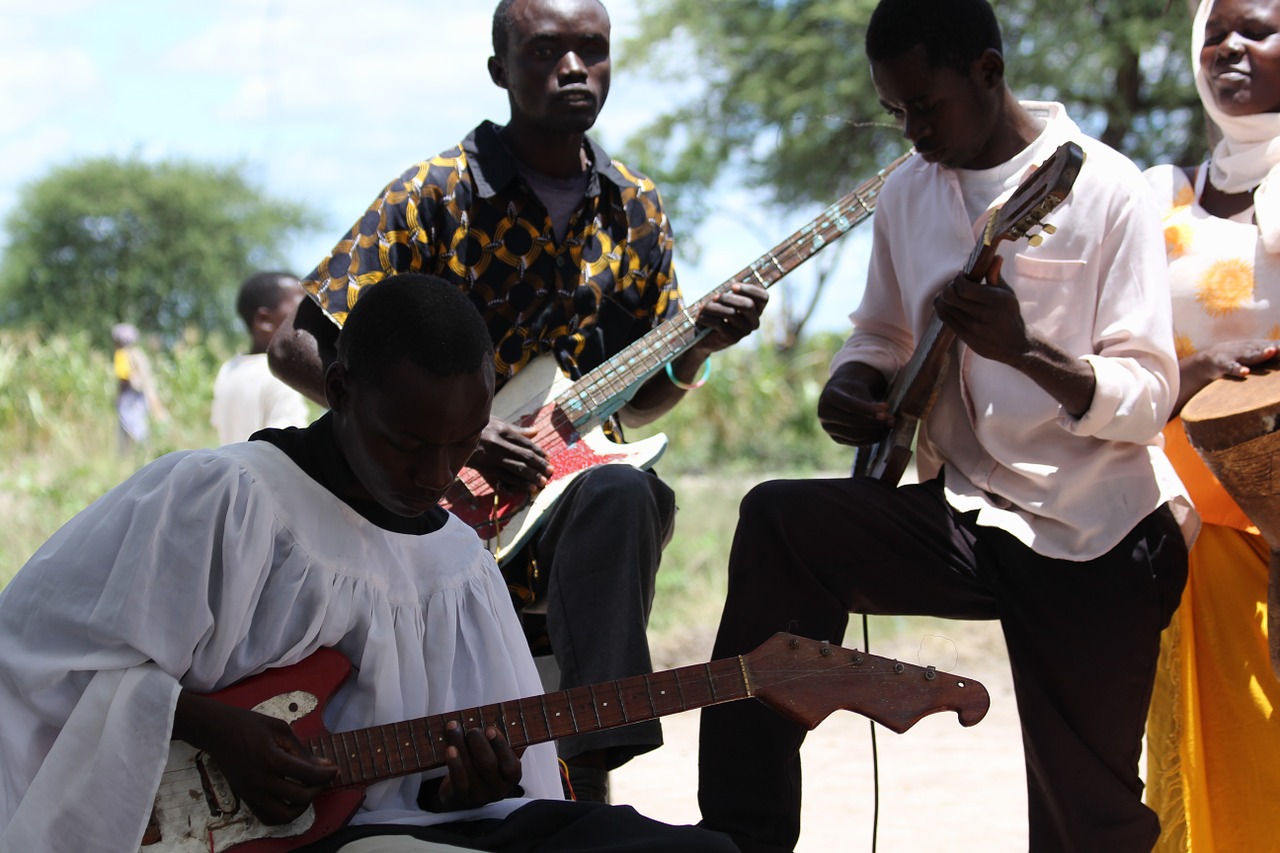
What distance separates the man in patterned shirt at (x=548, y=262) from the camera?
365 centimetres

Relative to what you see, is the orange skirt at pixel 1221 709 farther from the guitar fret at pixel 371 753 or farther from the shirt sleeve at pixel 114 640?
the shirt sleeve at pixel 114 640

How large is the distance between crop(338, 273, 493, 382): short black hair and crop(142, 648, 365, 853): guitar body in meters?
0.56

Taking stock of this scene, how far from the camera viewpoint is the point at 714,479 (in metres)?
12.3

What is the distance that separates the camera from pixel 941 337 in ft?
11.1

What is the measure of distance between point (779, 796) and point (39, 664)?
168 centimetres

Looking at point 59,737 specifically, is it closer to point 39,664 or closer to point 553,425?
point 39,664

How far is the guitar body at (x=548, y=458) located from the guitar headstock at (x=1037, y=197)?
1.17 meters

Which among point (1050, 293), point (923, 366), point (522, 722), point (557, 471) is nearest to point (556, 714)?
point (522, 722)

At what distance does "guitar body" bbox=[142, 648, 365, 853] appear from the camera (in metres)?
2.44

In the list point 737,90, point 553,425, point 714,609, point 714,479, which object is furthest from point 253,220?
point 553,425

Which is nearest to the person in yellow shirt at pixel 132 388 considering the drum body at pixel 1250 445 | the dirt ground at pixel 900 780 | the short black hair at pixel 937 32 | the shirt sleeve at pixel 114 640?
the dirt ground at pixel 900 780

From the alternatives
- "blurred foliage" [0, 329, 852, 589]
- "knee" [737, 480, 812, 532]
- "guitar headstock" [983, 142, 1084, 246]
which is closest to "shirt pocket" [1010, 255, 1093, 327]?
"guitar headstock" [983, 142, 1084, 246]

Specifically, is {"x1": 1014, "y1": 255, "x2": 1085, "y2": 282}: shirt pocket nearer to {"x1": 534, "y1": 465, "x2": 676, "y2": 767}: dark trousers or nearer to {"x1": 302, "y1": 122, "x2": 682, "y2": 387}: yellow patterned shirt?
{"x1": 534, "y1": 465, "x2": 676, "y2": 767}: dark trousers

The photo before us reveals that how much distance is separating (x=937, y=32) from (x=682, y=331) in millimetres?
1129
